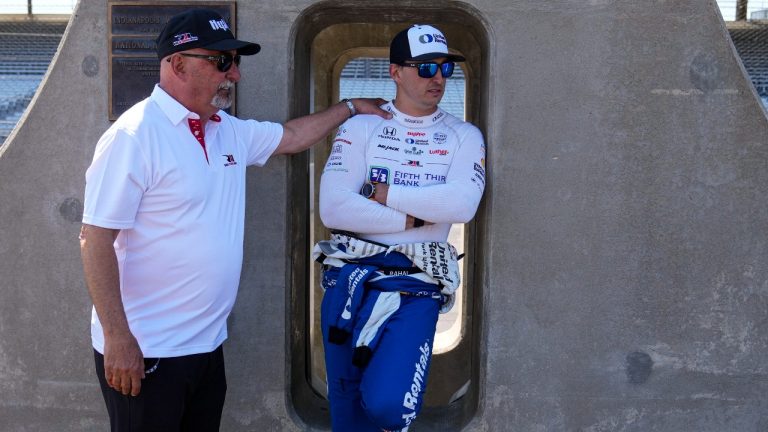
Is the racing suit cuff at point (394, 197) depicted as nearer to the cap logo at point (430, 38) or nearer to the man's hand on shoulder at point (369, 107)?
the man's hand on shoulder at point (369, 107)

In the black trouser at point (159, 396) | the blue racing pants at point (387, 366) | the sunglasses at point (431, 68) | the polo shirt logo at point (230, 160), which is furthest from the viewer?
the sunglasses at point (431, 68)

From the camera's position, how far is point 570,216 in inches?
150

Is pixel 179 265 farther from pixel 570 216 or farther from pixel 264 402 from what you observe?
pixel 570 216

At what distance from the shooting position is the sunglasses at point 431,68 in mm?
3479

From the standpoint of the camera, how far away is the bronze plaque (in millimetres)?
3820

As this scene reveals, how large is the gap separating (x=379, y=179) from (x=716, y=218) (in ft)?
5.15

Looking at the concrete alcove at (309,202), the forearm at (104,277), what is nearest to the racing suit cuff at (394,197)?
the concrete alcove at (309,202)

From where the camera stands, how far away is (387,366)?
129 inches

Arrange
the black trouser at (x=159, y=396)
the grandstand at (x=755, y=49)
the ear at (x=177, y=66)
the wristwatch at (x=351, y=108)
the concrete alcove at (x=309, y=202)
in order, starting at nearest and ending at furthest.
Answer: the black trouser at (x=159, y=396)
the ear at (x=177, y=66)
the wristwatch at (x=351, y=108)
the concrete alcove at (x=309, y=202)
the grandstand at (x=755, y=49)

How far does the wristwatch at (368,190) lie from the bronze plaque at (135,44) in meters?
0.79

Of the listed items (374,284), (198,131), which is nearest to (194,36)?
(198,131)

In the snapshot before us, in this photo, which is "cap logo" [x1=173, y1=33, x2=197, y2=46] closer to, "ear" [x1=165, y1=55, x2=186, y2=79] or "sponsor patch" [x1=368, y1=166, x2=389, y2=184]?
"ear" [x1=165, y1=55, x2=186, y2=79]

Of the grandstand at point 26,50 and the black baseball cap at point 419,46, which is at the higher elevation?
the grandstand at point 26,50

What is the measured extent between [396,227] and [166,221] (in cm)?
101
